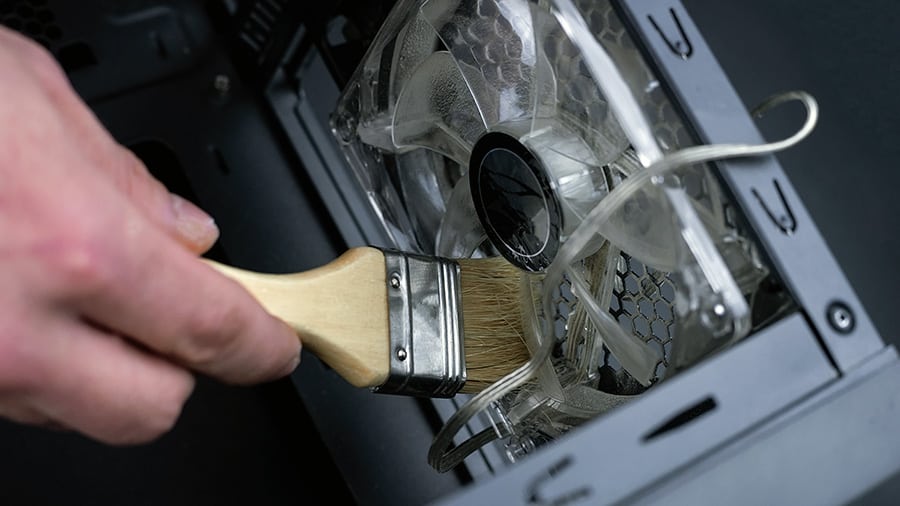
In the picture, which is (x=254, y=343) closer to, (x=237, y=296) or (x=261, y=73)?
(x=237, y=296)

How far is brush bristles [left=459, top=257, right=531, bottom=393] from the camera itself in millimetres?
576

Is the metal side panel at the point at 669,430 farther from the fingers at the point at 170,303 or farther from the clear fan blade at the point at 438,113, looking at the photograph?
the clear fan blade at the point at 438,113

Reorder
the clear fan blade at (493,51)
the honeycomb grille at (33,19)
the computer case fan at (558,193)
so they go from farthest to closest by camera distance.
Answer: the honeycomb grille at (33,19) < the clear fan blade at (493,51) < the computer case fan at (558,193)

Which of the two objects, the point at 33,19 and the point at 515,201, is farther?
the point at 33,19

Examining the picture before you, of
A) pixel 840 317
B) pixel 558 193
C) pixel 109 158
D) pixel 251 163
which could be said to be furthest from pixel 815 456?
pixel 251 163

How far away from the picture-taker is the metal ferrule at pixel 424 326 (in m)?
0.54

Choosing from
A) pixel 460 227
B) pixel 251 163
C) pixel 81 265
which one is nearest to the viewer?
pixel 81 265

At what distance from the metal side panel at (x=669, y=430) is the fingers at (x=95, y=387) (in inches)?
4.7

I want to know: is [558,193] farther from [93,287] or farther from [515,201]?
[93,287]

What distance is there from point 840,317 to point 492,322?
209 mm

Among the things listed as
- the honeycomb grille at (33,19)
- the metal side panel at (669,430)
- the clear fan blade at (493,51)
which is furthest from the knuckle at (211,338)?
the honeycomb grille at (33,19)

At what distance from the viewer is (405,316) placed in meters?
0.54

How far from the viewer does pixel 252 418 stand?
708 millimetres

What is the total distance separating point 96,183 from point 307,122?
1.26ft
